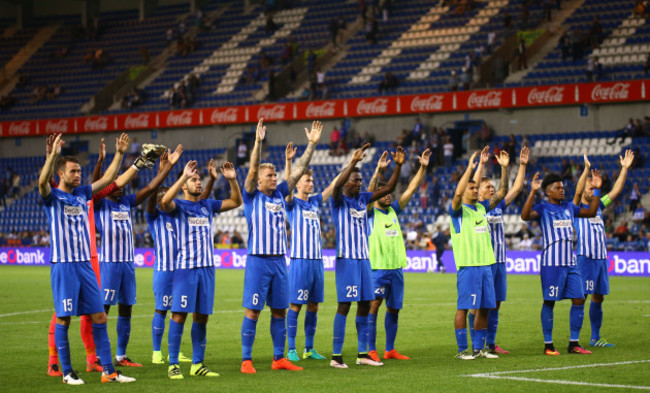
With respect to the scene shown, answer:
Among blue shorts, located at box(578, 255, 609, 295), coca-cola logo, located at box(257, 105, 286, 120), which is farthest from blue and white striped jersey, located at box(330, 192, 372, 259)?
coca-cola logo, located at box(257, 105, 286, 120)

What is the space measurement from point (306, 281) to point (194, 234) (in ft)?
5.60

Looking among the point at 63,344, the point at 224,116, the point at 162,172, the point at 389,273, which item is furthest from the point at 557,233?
the point at 224,116

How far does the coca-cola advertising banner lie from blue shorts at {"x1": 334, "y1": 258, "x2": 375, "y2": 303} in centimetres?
2681

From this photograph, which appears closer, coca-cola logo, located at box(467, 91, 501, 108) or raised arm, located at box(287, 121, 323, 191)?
raised arm, located at box(287, 121, 323, 191)

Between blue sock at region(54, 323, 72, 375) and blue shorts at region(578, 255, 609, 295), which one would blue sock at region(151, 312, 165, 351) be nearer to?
blue sock at region(54, 323, 72, 375)

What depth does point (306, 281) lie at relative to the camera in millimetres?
12133

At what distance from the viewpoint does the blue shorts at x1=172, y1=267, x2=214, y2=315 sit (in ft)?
36.0

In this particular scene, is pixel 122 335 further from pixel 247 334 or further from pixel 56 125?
pixel 56 125

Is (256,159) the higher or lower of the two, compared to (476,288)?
higher

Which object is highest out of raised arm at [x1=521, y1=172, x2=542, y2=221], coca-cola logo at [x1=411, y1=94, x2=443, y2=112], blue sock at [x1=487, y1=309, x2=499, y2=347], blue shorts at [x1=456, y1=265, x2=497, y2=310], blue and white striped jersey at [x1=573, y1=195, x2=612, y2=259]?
coca-cola logo at [x1=411, y1=94, x2=443, y2=112]

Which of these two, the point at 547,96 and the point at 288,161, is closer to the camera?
the point at 288,161

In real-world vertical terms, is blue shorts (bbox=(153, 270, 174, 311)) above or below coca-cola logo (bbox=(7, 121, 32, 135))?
below

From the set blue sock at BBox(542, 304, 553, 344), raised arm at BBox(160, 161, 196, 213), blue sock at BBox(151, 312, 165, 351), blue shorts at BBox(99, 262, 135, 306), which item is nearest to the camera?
raised arm at BBox(160, 161, 196, 213)

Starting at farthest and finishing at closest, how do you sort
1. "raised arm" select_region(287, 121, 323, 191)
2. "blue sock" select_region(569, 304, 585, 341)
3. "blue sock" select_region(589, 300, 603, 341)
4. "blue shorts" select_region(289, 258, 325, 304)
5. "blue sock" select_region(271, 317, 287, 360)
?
1. "blue sock" select_region(589, 300, 603, 341)
2. "blue sock" select_region(569, 304, 585, 341)
3. "blue shorts" select_region(289, 258, 325, 304)
4. "raised arm" select_region(287, 121, 323, 191)
5. "blue sock" select_region(271, 317, 287, 360)
